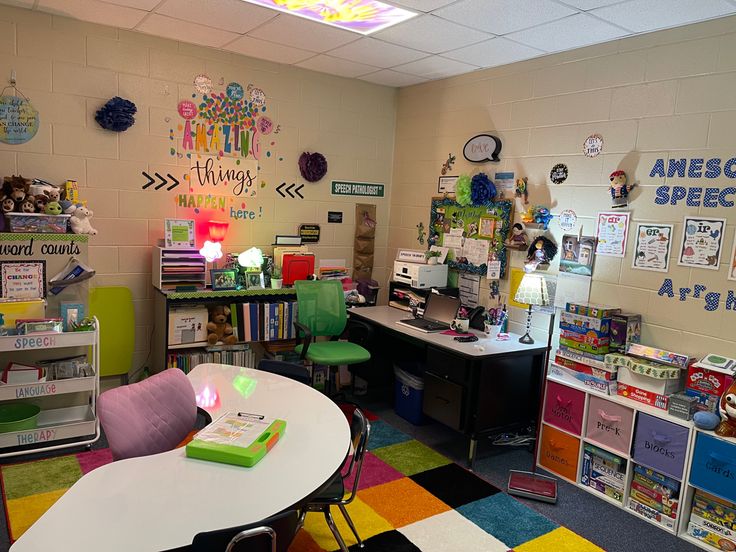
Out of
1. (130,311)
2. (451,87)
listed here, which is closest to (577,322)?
(451,87)

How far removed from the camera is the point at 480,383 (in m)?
3.60

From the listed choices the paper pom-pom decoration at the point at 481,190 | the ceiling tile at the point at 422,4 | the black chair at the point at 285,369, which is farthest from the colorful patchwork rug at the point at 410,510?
the ceiling tile at the point at 422,4

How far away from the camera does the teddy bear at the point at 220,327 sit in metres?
4.31

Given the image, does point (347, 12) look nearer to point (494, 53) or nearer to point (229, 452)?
point (494, 53)

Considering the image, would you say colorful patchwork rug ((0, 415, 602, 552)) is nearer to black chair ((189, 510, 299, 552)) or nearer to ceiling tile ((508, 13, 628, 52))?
black chair ((189, 510, 299, 552))

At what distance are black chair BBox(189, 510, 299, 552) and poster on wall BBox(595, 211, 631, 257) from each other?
2.76 m

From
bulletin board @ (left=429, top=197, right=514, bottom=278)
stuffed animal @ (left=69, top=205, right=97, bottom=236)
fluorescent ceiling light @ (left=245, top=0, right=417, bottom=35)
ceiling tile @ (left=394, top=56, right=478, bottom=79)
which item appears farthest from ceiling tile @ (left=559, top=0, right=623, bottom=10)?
stuffed animal @ (left=69, top=205, right=97, bottom=236)

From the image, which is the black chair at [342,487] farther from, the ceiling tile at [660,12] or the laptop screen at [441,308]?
the ceiling tile at [660,12]

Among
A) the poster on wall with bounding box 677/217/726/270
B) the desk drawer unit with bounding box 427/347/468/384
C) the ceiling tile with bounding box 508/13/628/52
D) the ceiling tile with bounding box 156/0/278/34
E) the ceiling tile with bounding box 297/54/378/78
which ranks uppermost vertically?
the ceiling tile with bounding box 297/54/378/78

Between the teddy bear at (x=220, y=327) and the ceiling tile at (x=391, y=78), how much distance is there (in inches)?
96.9

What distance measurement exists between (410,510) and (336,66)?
3.56 meters

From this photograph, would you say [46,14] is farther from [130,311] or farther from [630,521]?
[630,521]

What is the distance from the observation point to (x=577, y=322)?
11.7 feet

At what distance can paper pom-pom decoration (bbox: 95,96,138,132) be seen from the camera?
400 centimetres
